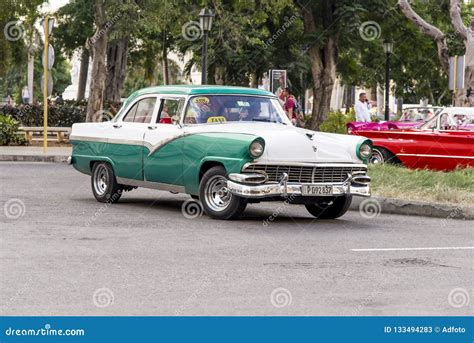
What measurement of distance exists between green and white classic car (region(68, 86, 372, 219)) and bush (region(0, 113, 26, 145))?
18.5 meters

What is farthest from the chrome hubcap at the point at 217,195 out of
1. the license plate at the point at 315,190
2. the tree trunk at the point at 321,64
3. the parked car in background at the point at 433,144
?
the tree trunk at the point at 321,64

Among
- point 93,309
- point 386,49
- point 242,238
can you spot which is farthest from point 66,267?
point 386,49

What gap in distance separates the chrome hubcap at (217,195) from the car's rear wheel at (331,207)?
4.75ft

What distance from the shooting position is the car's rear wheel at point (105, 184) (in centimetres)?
1647

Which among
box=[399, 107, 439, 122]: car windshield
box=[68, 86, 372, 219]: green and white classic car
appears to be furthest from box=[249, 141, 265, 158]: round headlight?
box=[399, 107, 439, 122]: car windshield

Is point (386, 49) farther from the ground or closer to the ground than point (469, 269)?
farther from the ground

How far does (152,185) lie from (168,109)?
108 cm

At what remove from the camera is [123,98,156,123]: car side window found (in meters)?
16.1

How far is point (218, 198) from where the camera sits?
1442 centimetres

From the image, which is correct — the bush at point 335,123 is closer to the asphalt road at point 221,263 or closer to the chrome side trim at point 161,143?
the asphalt road at point 221,263

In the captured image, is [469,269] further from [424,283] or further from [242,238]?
[242,238]

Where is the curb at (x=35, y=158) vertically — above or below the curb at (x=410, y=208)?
above
